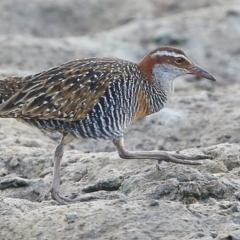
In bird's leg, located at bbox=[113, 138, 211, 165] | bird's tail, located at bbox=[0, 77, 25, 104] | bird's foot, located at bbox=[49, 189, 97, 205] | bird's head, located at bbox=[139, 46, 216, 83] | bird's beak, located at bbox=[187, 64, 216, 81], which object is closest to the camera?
bird's foot, located at bbox=[49, 189, 97, 205]

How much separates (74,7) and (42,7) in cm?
72

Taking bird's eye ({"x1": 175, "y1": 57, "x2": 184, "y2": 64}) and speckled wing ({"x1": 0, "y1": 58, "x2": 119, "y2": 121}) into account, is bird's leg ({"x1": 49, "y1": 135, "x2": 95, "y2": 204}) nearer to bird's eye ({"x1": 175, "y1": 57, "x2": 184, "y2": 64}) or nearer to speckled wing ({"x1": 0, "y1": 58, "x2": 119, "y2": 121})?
speckled wing ({"x1": 0, "y1": 58, "x2": 119, "y2": 121})

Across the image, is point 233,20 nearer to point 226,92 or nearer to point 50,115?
point 226,92

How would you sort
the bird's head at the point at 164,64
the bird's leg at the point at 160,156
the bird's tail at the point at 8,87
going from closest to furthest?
the bird's leg at the point at 160,156
the bird's tail at the point at 8,87
the bird's head at the point at 164,64

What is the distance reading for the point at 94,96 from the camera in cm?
794

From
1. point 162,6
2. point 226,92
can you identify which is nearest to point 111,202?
point 226,92

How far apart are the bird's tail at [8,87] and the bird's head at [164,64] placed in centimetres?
115

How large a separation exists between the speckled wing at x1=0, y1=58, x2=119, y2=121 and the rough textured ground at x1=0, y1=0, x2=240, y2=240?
0.70m

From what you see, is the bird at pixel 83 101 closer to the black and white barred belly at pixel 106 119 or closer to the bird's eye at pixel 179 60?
the black and white barred belly at pixel 106 119

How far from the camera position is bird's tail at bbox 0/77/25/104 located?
8211 millimetres

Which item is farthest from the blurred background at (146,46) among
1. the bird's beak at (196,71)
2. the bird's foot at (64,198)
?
the bird's foot at (64,198)

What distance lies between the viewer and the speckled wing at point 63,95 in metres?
7.91

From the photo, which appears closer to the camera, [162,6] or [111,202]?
[111,202]

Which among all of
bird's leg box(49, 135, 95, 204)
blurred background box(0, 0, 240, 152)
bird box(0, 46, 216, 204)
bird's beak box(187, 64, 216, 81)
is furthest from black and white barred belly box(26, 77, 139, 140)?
blurred background box(0, 0, 240, 152)
